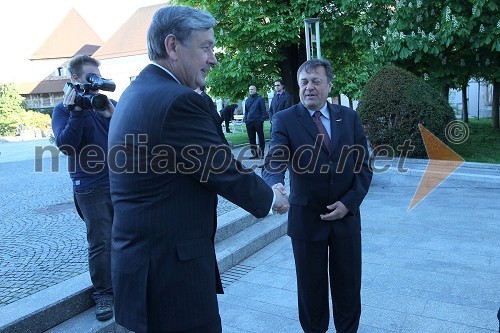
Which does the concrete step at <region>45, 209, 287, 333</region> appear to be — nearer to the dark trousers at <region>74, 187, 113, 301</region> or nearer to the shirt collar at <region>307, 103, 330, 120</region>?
the dark trousers at <region>74, 187, 113, 301</region>

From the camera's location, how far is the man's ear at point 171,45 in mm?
1769

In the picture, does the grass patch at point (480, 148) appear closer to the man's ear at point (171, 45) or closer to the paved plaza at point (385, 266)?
the paved plaza at point (385, 266)

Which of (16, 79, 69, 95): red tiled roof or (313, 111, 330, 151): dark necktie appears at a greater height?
(16, 79, 69, 95): red tiled roof

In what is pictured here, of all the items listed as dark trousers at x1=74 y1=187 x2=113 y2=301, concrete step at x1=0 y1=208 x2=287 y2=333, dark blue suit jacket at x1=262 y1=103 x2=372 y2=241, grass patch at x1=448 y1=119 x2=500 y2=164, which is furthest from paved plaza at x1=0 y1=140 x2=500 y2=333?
grass patch at x1=448 y1=119 x2=500 y2=164

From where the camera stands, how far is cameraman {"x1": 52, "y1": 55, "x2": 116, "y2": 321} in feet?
11.1

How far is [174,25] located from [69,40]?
234 feet

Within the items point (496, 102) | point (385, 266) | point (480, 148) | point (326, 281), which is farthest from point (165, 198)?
point (496, 102)

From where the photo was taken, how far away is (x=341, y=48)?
1425 centimetres

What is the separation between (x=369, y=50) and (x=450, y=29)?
2.43 meters

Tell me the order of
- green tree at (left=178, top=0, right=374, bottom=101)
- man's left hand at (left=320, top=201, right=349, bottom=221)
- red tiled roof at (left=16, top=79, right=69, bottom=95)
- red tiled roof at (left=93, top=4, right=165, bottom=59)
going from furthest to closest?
red tiled roof at (left=16, top=79, right=69, bottom=95) → red tiled roof at (left=93, top=4, right=165, bottom=59) → green tree at (left=178, top=0, right=374, bottom=101) → man's left hand at (left=320, top=201, right=349, bottom=221)

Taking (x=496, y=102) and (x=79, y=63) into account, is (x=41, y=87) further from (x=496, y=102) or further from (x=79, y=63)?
(x=79, y=63)

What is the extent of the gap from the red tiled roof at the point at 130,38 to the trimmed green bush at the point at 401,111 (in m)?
40.3

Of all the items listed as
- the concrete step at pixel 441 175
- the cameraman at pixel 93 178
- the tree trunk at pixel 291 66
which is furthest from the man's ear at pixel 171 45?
the tree trunk at pixel 291 66

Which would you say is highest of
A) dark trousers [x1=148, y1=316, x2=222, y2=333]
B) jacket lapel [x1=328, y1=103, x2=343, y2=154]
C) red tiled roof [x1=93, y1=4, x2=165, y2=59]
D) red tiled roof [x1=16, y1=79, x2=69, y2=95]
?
red tiled roof [x1=93, y1=4, x2=165, y2=59]
